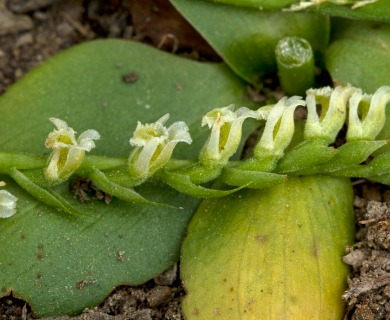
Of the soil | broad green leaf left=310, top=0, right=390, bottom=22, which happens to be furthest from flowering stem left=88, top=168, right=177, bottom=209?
broad green leaf left=310, top=0, right=390, bottom=22

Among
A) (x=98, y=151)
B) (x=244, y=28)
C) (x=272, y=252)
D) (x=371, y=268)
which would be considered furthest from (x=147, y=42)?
(x=371, y=268)

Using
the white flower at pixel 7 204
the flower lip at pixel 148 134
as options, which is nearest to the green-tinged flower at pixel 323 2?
the flower lip at pixel 148 134

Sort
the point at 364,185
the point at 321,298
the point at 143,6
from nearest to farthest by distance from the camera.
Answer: the point at 321,298
the point at 364,185
the point at 143,6

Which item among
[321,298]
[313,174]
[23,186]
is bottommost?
[321,298]

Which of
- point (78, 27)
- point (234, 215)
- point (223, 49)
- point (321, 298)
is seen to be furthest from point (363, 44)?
point (78, 27)

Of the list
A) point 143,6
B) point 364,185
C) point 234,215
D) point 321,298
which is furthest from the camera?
point 143,6

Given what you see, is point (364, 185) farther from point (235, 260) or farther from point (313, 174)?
point (235, 260)

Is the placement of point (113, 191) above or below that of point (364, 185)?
above

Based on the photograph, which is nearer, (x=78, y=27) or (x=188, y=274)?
(x=188, y=274)
